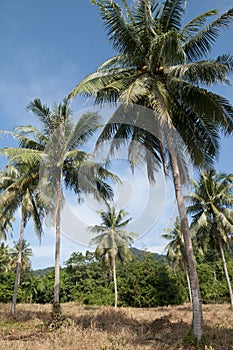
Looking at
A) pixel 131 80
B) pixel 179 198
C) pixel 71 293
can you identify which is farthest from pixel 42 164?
pixel 71 293

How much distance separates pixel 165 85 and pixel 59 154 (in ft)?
21.5

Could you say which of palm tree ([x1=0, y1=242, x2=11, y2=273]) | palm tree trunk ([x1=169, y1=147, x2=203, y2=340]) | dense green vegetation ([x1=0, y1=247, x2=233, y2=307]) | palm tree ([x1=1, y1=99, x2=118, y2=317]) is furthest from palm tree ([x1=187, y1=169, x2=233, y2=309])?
palm tree ([x1=0, y1=242, x2=11, y2=273])

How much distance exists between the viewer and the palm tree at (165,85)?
9.43 meters

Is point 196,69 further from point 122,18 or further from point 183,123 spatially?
point 122,18

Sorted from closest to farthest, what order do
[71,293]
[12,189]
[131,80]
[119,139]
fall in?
[131,80], [119,139], [12,189], [71,293]

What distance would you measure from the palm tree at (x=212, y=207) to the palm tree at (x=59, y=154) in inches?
367

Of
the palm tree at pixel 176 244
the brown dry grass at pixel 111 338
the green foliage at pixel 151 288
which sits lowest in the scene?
the brown dry grass at pixel 111 338

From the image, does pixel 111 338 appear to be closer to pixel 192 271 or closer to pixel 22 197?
pixel 192 271

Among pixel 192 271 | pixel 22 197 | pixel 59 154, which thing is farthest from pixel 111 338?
pixel 22 197

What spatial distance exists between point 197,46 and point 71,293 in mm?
32672

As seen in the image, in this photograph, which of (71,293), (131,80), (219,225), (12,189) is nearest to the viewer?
(131,80)

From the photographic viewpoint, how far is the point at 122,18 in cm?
1015

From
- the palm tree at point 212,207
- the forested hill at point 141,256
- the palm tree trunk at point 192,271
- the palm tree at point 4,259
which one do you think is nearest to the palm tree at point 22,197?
the palm tree trunk at point 192,271

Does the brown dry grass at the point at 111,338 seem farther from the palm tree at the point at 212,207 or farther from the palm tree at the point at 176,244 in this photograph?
the palm tree at the point at 176,244
